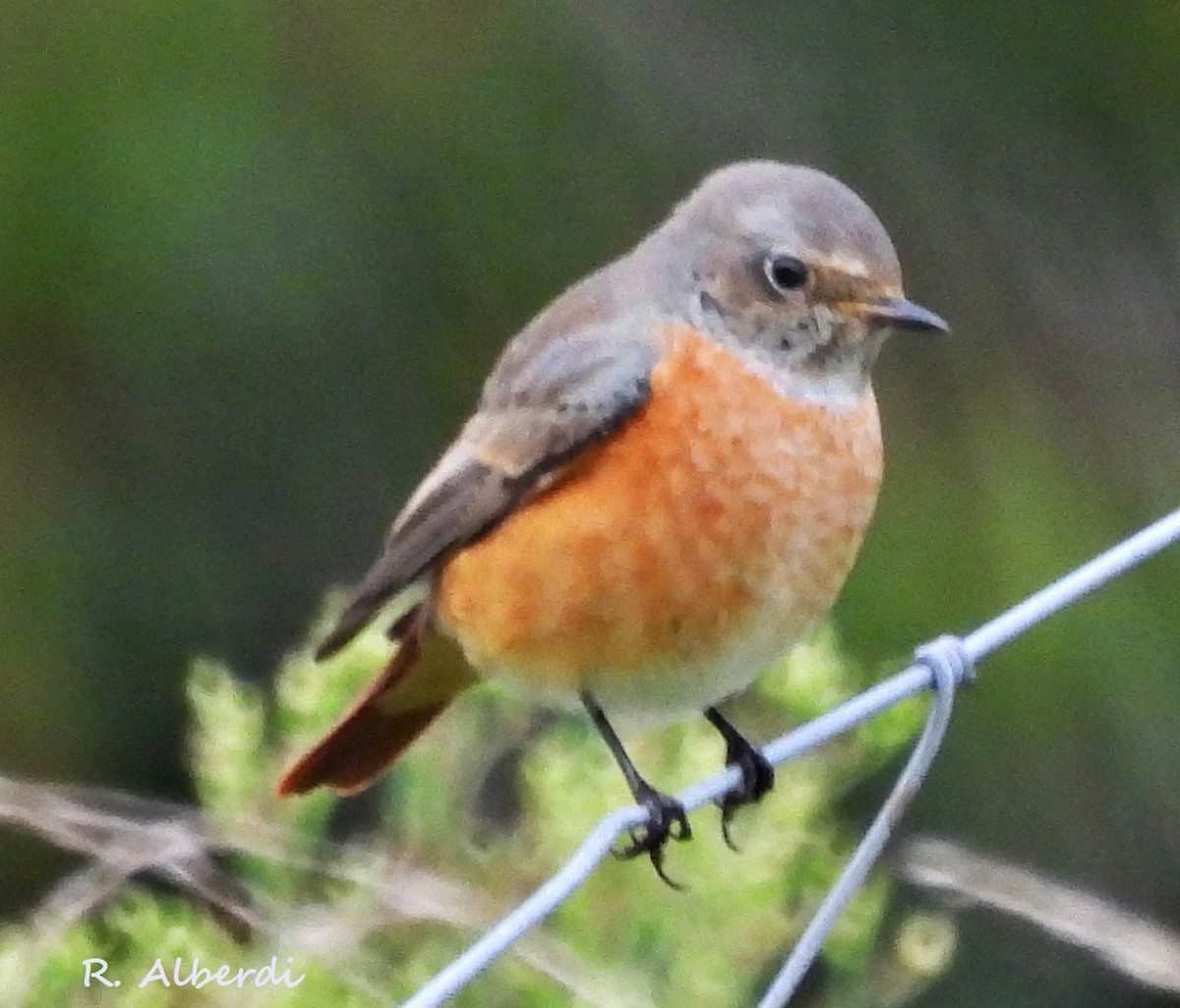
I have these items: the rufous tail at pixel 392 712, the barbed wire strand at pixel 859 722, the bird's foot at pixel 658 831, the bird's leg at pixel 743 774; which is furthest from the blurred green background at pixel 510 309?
the barbed wire strand at pixel 859 722

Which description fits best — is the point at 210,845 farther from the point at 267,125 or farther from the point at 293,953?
the point at 267,125

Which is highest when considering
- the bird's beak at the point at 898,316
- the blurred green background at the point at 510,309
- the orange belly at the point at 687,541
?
the bird's beak at the point at 898,316

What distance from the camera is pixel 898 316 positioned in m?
2.56

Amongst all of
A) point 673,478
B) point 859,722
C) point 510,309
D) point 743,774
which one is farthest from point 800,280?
point 510,309

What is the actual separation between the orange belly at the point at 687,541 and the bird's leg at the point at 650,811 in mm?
105

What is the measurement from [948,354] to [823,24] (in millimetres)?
663

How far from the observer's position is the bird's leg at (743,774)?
9.14 feet

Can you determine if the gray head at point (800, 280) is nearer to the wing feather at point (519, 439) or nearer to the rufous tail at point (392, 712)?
the wing feather at point (519, 439)

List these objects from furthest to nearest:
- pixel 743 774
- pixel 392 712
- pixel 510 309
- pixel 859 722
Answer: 1. pixel 510 309
2. pixel 392 712
3. pixel 743 774
4. pixel 859 722

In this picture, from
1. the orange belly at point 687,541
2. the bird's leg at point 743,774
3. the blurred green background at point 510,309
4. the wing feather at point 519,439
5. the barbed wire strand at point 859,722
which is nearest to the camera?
the barbed wire strand at point 859,722

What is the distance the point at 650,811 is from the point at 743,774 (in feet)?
0.92

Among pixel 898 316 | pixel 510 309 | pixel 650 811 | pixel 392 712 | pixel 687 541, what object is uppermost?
pixel 898 316

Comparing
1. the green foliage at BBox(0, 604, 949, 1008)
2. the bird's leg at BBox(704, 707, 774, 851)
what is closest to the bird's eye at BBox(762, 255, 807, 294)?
the green foliage at BBox(0, 604, 949, 1008)

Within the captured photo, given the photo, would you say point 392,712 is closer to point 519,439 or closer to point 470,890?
point 470,890
